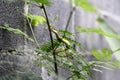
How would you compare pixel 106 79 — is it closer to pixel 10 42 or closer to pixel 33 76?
pixel 10 42

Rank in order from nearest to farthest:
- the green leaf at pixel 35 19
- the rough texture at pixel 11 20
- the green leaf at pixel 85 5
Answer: the green leaf at pixel 85 5 < the green leaf at pixel 35 19 < the rough texture at pixel 11 20

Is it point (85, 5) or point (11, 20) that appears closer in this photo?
point (85, 5)

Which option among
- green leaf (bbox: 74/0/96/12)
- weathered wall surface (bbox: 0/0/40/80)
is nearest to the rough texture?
weathered wall surface (bbox: 0/0/40/80)

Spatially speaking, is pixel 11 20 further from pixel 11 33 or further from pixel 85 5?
pixel 85 5

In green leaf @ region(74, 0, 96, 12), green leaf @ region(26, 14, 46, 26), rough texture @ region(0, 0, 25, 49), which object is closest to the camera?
green leaf @ region(74, 0, 96, 12)

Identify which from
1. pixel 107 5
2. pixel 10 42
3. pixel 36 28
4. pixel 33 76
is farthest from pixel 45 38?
pixel 107 5

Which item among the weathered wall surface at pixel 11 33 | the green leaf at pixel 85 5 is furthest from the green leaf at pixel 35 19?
the green leaf at pixel 85 5

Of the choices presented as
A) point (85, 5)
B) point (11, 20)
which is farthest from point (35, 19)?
point (85, 5)

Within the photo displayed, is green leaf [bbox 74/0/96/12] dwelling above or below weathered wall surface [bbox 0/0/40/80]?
above

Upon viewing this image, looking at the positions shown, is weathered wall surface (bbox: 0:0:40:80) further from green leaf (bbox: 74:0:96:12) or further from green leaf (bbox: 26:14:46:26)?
green leaf (bbox: 74:0:96:12)

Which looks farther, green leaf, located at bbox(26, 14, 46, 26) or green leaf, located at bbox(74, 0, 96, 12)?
green leaf, located at bbox(26, 14, 46, 26)

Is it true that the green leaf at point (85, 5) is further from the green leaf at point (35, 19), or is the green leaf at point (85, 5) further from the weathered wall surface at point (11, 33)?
the weathered wall surface at point (11, 33)
